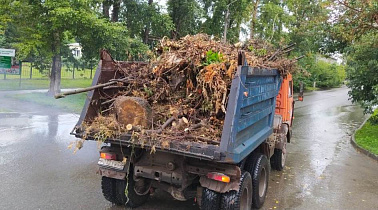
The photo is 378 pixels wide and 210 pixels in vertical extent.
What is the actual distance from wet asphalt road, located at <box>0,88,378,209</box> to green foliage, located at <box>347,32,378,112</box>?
1.92 metres

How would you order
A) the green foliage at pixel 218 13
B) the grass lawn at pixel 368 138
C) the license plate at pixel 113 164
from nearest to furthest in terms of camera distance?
the license plate at pixel 113 164, the grass lawn at pixel 368 138, the green foliage at pixel 218 13

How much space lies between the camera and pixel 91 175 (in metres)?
6.15

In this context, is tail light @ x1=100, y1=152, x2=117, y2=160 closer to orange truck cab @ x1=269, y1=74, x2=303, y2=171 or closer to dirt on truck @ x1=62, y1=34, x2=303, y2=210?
dirt on truck @ x1=62, y1=34, x2=303, y2=210

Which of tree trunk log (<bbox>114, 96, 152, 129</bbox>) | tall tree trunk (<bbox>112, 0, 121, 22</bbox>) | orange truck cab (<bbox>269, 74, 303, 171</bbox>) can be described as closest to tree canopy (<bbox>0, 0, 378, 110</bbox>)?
tall tree trunk (<bbox>112, 0, 121, 22</bbox>)

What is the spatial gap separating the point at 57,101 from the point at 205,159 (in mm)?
13823

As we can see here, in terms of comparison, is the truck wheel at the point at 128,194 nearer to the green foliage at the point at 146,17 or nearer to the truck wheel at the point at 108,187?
the truck wheel at the point at 108,187

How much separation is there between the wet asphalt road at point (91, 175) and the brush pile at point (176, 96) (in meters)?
1.58

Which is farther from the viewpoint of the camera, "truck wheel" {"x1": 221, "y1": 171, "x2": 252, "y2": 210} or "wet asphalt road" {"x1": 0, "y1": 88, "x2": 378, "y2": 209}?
"wet asphalt road" {"x1": 0, "y1": 88, "x2": 378, "y2": 209}

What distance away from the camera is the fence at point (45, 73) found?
23812mm

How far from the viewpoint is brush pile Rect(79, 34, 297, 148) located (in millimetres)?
3980

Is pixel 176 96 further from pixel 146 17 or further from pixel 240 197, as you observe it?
pixel 146 17

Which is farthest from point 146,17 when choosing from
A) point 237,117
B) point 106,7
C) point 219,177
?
point 219,177

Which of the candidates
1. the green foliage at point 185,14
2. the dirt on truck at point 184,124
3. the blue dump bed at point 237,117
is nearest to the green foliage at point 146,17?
the green foliage at point 185,14

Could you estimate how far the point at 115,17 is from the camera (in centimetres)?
1653
